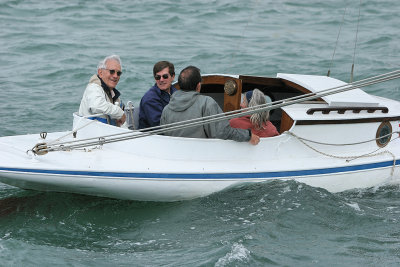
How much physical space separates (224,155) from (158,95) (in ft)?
2.79

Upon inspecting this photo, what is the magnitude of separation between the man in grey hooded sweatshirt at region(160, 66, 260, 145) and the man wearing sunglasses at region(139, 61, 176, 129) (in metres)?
0.25

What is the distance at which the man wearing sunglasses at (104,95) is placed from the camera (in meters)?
5.86

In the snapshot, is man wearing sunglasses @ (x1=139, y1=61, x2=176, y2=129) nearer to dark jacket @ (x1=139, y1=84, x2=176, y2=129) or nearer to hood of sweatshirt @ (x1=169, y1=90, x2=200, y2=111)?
dark jacket @ (x1=139, y1=84, x2=176, y2=129)

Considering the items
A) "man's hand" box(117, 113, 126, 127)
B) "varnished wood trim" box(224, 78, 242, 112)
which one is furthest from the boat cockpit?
"man's hand" box(117, 113, 126, 127)

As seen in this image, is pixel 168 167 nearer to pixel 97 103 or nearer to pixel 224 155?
pixel 224 155

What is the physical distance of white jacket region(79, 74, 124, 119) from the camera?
5848 millimetres

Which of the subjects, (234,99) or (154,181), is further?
(234,99)

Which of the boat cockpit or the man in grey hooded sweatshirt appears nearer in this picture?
the man in grey hooded sweatshirt

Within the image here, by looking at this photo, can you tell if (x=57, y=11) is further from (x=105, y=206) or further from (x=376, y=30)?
(x=105, y=206)

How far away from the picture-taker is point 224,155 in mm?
5805

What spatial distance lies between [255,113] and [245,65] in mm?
7180

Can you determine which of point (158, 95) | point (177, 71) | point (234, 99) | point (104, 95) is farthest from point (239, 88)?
point (177, 71)

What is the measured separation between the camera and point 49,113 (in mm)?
9594

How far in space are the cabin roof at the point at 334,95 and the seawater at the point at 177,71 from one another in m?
0.88
